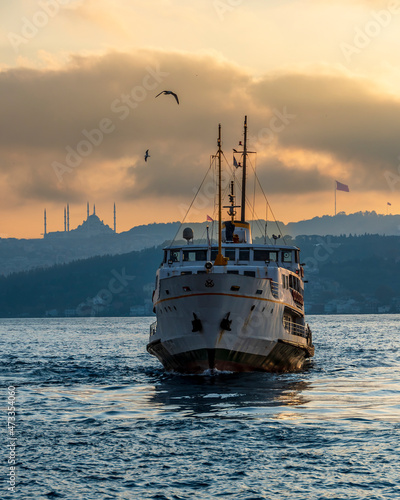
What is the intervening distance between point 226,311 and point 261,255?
8.90 m

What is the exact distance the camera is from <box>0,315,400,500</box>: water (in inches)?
694

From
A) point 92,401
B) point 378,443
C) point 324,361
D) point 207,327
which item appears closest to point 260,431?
point 378,443

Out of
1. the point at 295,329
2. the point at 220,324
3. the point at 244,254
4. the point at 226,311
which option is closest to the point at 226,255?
the point at 244,254

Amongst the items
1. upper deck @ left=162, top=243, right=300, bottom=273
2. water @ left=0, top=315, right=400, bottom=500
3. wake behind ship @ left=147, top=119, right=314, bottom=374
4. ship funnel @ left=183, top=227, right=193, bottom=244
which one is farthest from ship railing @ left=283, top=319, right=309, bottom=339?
ship funnel @ left=183, top=227, right=193, bottom=244

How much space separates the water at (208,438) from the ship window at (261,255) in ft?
26.0

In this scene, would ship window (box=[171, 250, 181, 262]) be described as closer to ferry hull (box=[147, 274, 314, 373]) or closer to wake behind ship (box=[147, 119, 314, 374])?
wake behind ship (box=[147, 119, 314, 374])

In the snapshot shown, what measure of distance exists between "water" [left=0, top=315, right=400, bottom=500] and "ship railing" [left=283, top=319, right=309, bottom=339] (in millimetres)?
3850

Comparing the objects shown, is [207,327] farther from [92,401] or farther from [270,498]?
[270,498]

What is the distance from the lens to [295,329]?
45.2 metres

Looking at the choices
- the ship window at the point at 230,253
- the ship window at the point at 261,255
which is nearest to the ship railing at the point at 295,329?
the ship window at the point at 261,255

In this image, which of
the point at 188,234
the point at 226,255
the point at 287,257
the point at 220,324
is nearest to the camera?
the point at 220,324

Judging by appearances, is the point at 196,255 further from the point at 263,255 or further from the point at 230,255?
the point at 263,255

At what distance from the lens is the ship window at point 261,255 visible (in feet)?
145

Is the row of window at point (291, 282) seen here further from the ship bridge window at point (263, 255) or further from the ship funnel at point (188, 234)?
the ship funnel at point (188, 234)
